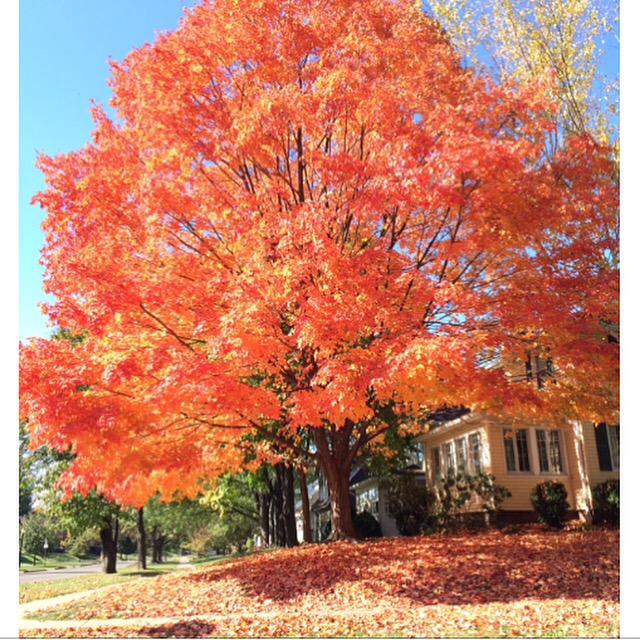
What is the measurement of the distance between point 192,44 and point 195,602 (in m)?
9.96

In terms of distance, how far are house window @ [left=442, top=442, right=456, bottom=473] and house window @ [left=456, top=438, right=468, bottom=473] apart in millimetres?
365

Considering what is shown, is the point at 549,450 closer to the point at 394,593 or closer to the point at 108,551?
the point at 394,593

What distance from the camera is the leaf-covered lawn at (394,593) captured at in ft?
25.5

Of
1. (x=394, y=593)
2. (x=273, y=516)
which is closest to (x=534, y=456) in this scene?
(x=394, y=593)

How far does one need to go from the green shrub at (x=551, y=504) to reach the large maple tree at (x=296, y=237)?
730 centimetres

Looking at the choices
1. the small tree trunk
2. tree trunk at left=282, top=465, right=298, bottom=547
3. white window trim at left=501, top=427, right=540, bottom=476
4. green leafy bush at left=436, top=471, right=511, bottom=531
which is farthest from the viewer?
the small tree trunk

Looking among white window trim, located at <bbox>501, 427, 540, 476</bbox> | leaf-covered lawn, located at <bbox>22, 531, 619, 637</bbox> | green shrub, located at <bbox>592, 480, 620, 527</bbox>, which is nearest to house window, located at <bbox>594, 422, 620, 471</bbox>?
green shrub, located at <bbox>592, 480, 620, 527</bbox>

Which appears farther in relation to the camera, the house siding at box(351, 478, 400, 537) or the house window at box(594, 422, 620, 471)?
the house siding at box(351, 478, 400, 537)

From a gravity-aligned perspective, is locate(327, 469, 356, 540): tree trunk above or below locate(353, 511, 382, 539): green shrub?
above

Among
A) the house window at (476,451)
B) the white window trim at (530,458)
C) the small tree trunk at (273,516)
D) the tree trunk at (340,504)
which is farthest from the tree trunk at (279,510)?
the tree trunk at (340,504)

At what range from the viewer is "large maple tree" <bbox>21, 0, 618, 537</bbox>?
957 centimetres

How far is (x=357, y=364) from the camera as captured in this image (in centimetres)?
955

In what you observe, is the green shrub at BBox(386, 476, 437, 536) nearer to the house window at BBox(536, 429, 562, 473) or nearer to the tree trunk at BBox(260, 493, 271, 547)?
the house window at BBox(536, 429, 562, 473)
